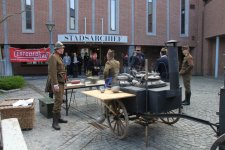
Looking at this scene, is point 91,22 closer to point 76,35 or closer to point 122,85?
point 76,35

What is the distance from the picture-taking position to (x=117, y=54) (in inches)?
907

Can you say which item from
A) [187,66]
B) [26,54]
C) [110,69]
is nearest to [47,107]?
[110,69]

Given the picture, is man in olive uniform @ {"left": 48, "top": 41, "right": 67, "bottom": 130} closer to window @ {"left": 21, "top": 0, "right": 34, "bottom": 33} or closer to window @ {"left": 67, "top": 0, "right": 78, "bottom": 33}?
window @ {"left": 21, "top": 0, "right": 34, "bottom": 33}

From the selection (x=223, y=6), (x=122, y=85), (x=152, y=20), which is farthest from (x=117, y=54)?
(x=122, y=85)

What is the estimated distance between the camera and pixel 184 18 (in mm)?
23266

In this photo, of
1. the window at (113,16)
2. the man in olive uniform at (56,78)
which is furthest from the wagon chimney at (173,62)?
the window at (113,16)

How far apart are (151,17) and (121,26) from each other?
3239 millimetres

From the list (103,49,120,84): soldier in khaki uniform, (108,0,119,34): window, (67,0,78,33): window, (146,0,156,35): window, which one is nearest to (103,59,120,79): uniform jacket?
(103,49,120,84): soldier in khaki uniform

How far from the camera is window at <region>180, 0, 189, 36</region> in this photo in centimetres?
2308

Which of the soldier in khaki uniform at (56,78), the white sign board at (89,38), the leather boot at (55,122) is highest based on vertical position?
the white sign board at (89,38)

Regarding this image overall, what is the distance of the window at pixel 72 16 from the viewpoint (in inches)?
752

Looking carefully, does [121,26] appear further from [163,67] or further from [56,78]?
[56,78]

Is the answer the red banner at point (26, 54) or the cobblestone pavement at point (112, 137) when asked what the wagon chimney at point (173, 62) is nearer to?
the cobblestone pavement at point (112, 137)

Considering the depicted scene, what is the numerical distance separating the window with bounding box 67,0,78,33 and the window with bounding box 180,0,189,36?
32.1ft
